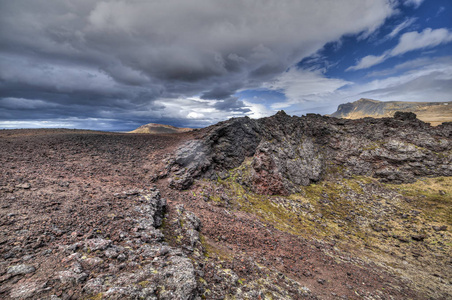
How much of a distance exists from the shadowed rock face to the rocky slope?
0.75 feet

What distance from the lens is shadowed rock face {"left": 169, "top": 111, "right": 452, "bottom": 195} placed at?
2725 cm

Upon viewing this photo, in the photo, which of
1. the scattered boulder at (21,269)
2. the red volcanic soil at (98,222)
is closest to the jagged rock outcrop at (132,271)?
the red volcanic soil at (98,222)

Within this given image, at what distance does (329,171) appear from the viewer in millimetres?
35062

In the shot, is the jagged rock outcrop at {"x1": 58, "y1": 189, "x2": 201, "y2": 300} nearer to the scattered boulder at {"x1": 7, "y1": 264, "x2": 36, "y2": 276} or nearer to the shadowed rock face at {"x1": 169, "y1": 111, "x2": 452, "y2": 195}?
the scattered boulder at {"x1": 7, "y1": 264, "x2": 36, "y2": 276}

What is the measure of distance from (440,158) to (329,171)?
18.0 m

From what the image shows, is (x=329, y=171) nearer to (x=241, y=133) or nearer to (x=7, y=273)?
(x=241, y=133)

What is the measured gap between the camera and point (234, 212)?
67.7 feet

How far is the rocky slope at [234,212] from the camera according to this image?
734cm

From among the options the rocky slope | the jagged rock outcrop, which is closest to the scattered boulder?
the rocky slope

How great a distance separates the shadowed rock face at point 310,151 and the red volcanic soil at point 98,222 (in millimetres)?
6488

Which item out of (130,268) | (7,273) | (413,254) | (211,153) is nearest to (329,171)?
(413,254)

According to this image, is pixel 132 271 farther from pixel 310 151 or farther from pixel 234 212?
pixel 310 151

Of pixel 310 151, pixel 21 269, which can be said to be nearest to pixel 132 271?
pixel 21 269

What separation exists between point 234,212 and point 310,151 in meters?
24.1
